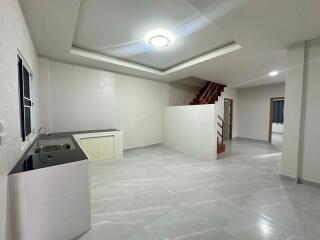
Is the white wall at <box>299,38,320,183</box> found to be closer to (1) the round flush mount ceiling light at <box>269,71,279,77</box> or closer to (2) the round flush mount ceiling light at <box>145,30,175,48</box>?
(1) the round flush mount ceiling light at <box>269,71,279,77</box>

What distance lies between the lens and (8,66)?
1.35 metres

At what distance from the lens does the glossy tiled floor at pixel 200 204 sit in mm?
1719

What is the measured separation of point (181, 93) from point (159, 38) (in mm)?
4174

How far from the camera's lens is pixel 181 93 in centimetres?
701

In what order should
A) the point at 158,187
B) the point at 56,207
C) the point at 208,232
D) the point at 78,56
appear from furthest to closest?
1. the point at 78,56
2. the point at 158,187
3. the point at 208,232
4. the point at 56,207

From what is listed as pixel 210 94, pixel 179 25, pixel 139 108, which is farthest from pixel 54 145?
pixel 210 94

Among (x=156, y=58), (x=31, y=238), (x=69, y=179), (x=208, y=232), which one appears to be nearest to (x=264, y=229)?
(x=208, y=232)

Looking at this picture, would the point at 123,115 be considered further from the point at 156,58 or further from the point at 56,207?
the point at 56,207

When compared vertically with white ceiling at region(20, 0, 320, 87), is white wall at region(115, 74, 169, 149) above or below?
below

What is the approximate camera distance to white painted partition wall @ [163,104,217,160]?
430 cm

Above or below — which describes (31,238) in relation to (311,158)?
below

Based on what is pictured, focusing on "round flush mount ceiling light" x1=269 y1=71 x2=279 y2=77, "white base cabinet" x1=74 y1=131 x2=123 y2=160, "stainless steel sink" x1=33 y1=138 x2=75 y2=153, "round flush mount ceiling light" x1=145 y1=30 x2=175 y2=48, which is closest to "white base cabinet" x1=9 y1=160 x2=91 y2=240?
"stainless steel sink" x1=33 y1=138 x2=75 y2=153

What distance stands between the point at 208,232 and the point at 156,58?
3.79 metres

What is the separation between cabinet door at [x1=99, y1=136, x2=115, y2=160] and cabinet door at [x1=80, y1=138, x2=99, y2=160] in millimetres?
103
